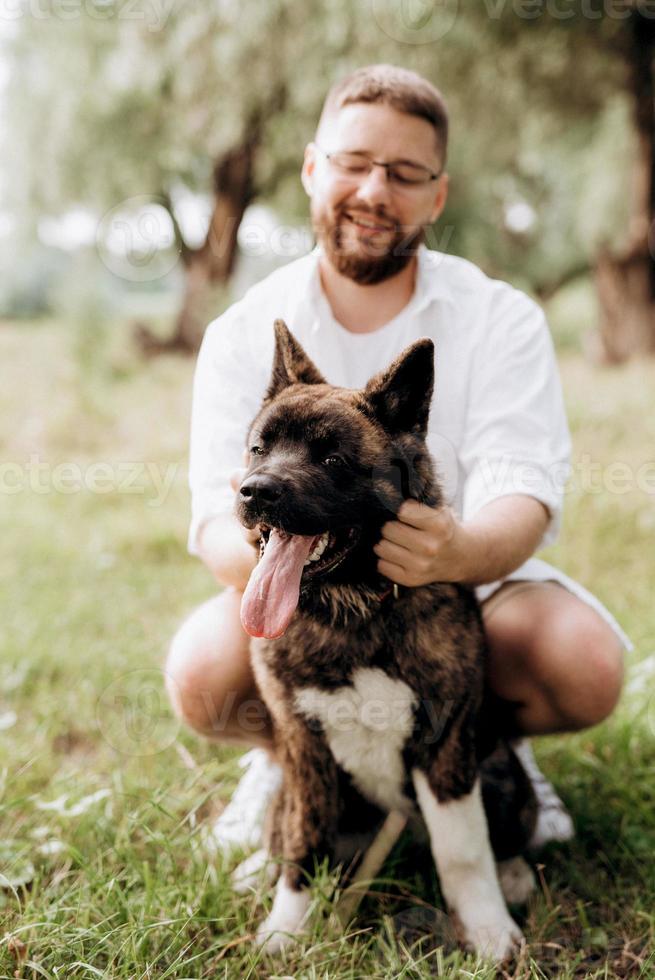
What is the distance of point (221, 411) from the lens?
2.70 m

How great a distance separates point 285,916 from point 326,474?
1287mm

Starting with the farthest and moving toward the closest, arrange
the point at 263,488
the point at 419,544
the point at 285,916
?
the point at 285,916 < the point at 419,544 < the point at 263,488

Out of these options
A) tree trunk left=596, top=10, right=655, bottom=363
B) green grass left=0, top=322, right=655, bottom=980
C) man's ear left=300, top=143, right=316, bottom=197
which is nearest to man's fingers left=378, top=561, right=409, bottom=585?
green grass left=0, top=322, right=655, bottom=980

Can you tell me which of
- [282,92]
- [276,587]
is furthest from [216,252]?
[276,587]

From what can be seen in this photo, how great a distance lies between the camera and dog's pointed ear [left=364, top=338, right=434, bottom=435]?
76.6 inches

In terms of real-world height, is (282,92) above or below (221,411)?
above

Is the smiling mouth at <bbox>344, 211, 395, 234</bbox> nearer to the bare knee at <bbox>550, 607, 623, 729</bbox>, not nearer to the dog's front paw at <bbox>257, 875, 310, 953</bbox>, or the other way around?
the bare knee at <bbox>550, 607, 623, 729</bbox>

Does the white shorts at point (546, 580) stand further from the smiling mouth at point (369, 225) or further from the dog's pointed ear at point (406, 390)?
the smiling mouth at point (369, 225)

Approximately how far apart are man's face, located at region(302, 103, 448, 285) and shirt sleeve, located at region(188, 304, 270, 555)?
448 millimetres

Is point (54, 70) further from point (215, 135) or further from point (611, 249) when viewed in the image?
point (611, 249)

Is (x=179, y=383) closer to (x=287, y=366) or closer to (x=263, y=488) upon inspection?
(x=287, y=366)

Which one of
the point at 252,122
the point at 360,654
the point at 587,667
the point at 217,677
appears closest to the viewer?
the point at 360,654

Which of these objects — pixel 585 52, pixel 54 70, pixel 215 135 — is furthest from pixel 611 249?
pixel 54 70

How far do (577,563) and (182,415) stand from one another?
475cm
